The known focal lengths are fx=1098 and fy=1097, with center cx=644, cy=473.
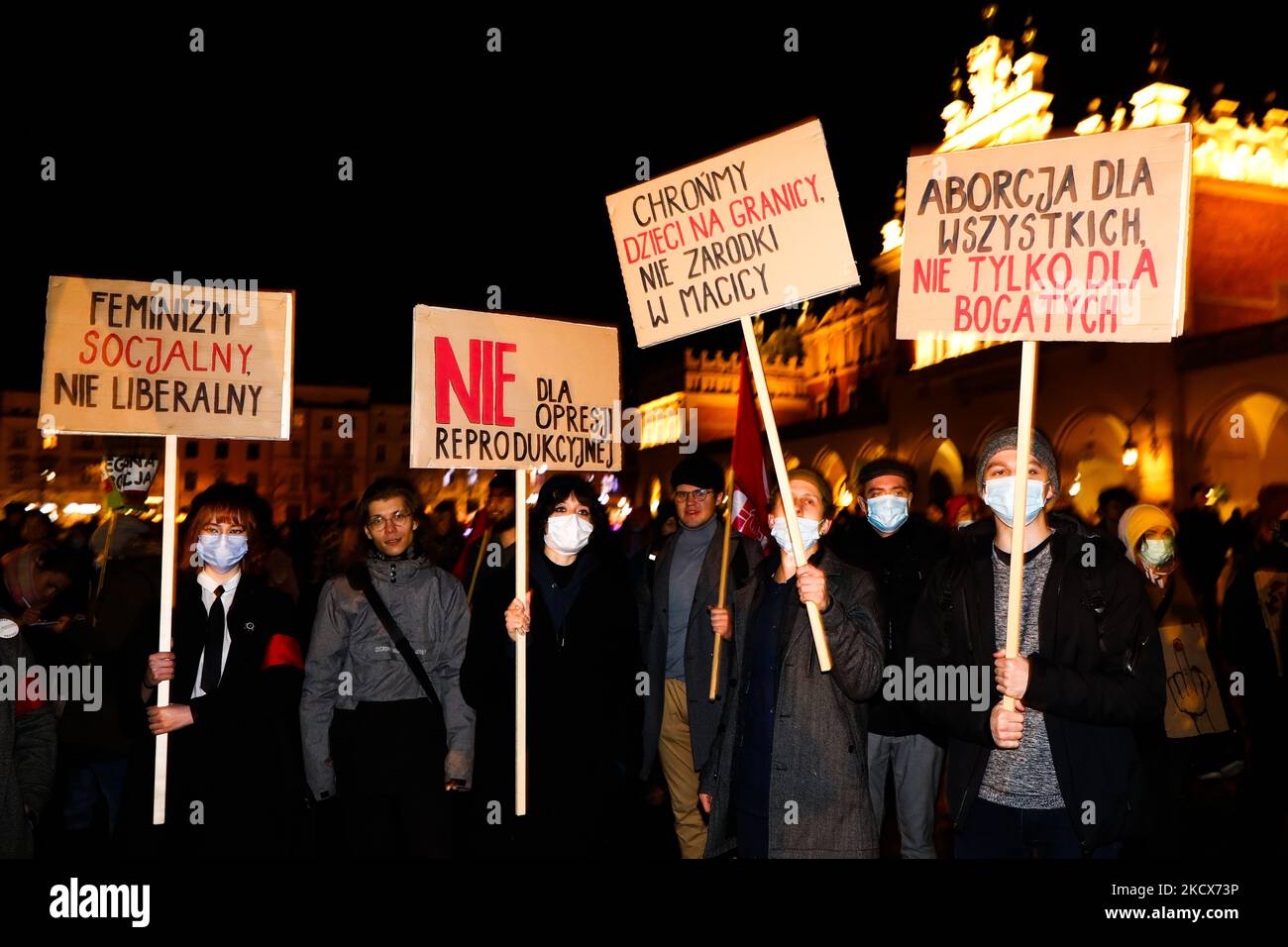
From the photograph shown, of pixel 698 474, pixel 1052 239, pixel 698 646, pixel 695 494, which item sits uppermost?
pixel 1052 239

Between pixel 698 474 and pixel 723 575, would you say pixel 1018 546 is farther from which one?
pixel 698 474

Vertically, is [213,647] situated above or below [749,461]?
below

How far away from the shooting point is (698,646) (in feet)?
19.4

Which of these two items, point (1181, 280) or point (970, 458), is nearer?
point (1181, 280)

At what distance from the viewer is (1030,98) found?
38.2m

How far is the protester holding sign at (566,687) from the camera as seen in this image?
4859 mm

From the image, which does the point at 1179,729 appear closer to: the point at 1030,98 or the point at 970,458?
the point at 970,458

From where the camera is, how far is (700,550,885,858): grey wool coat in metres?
4.09

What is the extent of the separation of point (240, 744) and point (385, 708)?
0.61m

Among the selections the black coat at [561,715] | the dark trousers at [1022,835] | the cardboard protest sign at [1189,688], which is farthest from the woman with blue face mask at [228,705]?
the cardboard protest sign at [1189,688]

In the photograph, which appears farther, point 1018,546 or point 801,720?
point 801,720

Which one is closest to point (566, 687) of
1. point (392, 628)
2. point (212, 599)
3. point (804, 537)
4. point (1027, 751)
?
point (392, 628)
